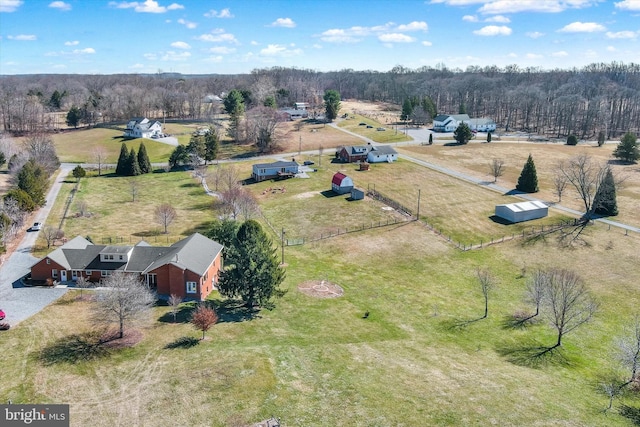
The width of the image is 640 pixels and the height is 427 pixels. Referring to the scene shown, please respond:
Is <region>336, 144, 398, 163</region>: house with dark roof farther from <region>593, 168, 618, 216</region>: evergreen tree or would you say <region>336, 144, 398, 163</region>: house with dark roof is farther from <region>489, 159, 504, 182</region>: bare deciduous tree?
<region>593, 168, 618, 216</region>: evergreen tree

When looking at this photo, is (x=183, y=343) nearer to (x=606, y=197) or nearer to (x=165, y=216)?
(x=165, y=216)

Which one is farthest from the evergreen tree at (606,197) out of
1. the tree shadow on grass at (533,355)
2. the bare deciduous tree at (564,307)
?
the tree shadow on grass at (533,355)

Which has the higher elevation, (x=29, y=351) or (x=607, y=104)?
(x=607, y=104)

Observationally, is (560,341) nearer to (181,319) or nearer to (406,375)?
(406,375)

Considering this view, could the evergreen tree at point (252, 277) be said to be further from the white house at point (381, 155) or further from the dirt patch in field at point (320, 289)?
the white house at point (381, 155)

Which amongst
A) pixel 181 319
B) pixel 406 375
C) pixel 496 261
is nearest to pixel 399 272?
pixel 496 261
